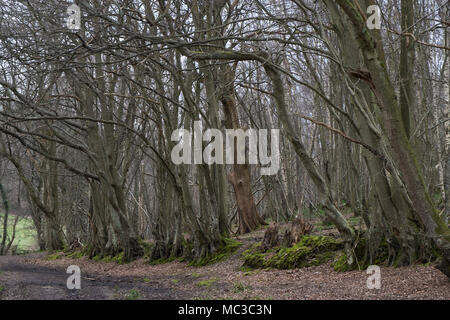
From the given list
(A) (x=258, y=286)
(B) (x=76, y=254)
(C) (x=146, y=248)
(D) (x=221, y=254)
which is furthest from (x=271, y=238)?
(B) (x=76, y=254)

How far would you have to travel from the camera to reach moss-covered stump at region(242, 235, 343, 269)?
941cm

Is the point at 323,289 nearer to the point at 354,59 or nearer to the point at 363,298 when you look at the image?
the point at 363,298

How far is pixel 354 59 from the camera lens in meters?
8.06

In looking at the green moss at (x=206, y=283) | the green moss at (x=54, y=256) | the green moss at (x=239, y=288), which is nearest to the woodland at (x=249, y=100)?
the green moss at (x=54, y=256)

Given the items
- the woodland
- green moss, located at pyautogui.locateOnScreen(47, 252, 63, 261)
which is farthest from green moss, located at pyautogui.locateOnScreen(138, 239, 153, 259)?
green moss, located at pyautogui.locateOnScreen(47, 252, 63, 261)

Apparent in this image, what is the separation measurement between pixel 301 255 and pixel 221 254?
280cm

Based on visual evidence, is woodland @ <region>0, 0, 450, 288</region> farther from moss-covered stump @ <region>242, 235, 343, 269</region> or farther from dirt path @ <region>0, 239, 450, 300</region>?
dirt path @ <region>0, 239, 450, 300</region>

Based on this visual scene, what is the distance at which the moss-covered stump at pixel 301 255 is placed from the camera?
30.9ft

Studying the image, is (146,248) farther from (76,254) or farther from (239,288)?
(239,288)

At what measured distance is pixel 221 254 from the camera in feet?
38.6

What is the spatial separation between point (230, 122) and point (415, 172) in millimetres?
10293

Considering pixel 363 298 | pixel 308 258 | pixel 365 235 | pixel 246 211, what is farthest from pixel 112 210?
pixel 363 298

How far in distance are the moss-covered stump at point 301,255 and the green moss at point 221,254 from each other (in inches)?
55.9

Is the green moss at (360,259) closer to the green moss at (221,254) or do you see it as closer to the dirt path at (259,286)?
the dirt path at (259,286)
